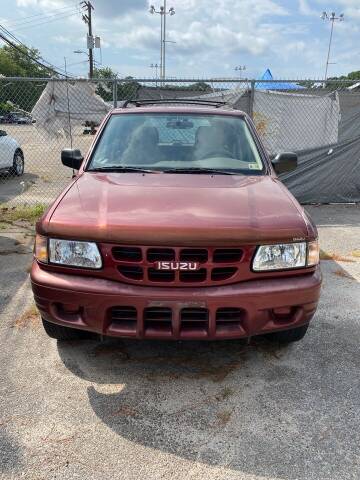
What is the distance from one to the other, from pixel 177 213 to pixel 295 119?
619 centimetres

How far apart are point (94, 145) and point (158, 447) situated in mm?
2625

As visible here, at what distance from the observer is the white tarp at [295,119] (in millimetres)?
8086

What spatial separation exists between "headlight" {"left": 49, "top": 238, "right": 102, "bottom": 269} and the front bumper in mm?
86

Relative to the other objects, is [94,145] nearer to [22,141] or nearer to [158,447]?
[158,447]

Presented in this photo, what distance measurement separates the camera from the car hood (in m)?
2.65

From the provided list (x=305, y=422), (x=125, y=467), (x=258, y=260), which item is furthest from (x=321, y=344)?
(x=125, y=467)

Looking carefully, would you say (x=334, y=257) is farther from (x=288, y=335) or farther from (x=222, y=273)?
(x=222, y=273)

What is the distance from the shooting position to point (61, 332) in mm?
3244

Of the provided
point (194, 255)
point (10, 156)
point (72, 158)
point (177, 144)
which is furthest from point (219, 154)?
point (10, 156)

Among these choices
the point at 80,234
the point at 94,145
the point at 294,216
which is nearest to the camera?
the point at 80,234

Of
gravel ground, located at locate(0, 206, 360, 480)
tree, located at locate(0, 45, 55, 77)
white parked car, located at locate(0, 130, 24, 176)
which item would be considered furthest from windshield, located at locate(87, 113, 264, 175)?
tree, located at locate(0, 45, 55, 77)

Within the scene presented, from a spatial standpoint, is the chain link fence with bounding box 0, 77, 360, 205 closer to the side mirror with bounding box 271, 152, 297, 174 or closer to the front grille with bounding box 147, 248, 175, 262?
the side mirror with bounding box 271, 152, 297, 174

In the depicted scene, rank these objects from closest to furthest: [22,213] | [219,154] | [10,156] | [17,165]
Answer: [219,154], [22,213], [10,156], [17,165]

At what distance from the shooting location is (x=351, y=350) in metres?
3.47
